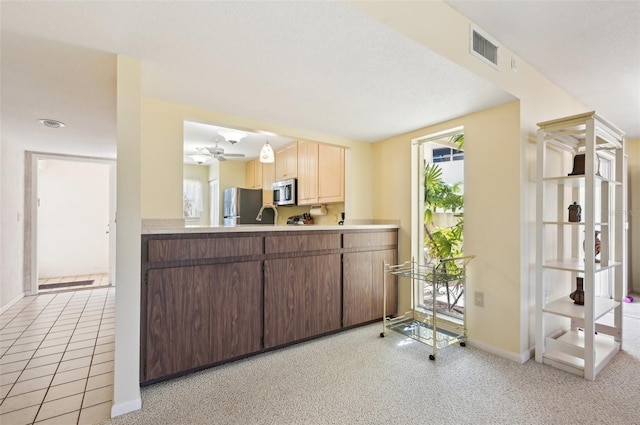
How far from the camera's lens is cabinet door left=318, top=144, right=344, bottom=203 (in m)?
3.72

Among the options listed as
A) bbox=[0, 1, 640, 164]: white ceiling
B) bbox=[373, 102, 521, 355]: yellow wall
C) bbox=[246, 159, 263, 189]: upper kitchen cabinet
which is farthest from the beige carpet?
bbox=[246, 159, 263, 189]: upper kitchen cabinet

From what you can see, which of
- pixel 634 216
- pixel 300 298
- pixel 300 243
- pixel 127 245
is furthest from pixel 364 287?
pixel 634 216

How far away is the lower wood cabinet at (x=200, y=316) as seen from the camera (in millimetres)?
1986

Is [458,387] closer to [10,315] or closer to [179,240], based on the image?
[179,240]

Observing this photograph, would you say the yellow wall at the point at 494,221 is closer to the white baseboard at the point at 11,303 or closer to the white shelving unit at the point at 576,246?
the white shelving unit at the point at 576,246

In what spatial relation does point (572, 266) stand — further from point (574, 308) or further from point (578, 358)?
point (578, 358)

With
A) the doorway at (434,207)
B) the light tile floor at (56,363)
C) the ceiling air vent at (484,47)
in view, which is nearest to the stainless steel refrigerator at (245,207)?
the light tile floor at (56,363)

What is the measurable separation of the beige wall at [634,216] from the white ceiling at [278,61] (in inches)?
84.6

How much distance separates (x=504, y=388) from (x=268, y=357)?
5.58 feet

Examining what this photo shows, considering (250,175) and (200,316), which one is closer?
(200,316)

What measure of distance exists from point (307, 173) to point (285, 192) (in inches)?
23.6

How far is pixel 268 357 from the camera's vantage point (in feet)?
7.95

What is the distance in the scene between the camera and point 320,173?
4062 millimetres

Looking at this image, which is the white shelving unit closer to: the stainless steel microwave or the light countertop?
the light countertop
